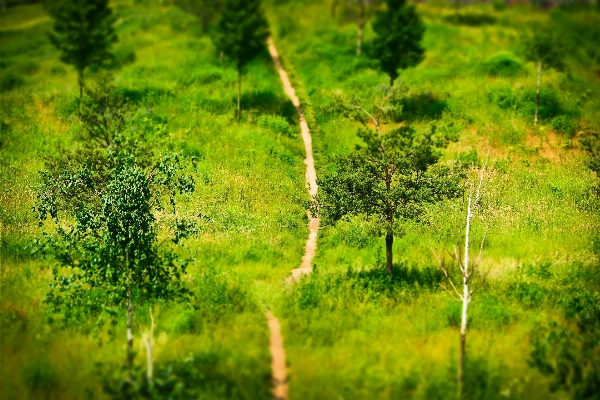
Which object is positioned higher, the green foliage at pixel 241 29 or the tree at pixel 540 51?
the green foliage at pixel 241 29

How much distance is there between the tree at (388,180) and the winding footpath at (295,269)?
1.14 meters

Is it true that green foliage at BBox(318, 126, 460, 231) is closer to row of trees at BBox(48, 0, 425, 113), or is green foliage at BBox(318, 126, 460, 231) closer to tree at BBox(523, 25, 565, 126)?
row of trees at BBox(48, 0, 425, 113)

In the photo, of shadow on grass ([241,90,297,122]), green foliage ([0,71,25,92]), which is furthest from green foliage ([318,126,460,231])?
green foliage ([0,71,25,92])

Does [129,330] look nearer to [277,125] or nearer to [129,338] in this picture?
[129,338]

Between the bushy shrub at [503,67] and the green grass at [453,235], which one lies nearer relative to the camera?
the green grass at [453,235]

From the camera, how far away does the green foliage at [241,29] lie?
110 feet

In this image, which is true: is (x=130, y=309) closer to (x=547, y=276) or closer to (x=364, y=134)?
(x=364, y=134)

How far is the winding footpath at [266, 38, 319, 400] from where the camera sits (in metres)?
14.2

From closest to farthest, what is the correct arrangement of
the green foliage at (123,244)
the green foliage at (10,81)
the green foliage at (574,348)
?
the green foliage at (574,348) → the green foliage at (123,244) → the green foliage at (10,81)

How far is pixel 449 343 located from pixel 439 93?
2411 centimetres

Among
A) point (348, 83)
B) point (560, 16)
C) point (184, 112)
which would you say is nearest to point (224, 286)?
point (184, 112)

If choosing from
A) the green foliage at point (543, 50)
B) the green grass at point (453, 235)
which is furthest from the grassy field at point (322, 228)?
the green foliage at point (543, 50)

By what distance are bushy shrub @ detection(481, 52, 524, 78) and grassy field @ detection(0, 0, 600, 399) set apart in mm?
135

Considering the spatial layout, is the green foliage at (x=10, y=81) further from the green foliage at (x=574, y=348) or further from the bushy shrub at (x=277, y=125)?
the green foliage at (x=574, y=348)
